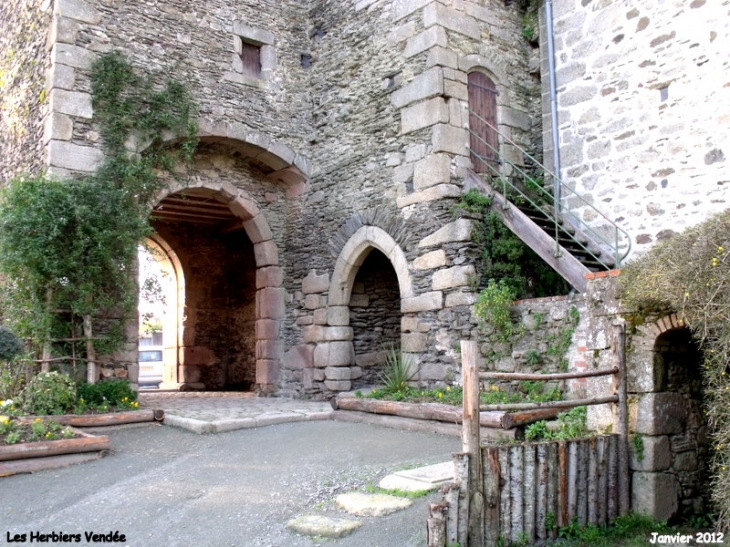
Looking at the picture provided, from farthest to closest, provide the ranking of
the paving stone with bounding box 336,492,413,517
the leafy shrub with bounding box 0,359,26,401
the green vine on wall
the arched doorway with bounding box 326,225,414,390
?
1. the arched doorway with bounding box 326,225,414,390
2. the leafy shrub with bounding box 0,359,26,401
3. the green vine on wall
4. the paving stone with bounding box 336,492,413,517

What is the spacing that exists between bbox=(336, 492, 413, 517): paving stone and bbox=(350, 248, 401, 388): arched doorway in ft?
16.5

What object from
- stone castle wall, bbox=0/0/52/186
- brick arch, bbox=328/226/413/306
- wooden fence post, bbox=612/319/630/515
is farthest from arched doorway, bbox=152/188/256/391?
wooden fence post, bbox=612/319/630/515

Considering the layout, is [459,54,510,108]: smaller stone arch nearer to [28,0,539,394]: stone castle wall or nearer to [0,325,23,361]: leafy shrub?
[28,0,539,394]: stone castle wall

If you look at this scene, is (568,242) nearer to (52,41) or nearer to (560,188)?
(560,188)

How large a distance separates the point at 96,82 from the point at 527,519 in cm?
720

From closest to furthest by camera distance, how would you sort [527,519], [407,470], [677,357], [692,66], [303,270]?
[527,519], [677,357], [407,470], [692,66], [303,270]

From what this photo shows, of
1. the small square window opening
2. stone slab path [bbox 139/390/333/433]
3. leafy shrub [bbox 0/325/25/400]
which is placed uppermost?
the small square window opening

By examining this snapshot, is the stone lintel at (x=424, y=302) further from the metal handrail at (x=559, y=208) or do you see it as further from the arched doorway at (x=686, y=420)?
the arched doorway at (x=686, y=420)

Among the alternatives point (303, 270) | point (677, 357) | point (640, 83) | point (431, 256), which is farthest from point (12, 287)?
point (640, 83)

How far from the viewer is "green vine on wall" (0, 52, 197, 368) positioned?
7625 millimetres

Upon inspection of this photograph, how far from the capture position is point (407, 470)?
532cm

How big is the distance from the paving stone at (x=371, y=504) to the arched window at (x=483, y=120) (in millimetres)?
5133

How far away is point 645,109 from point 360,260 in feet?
12.9

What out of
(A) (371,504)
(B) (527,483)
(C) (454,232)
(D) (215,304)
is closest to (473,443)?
(B) (527,483)
